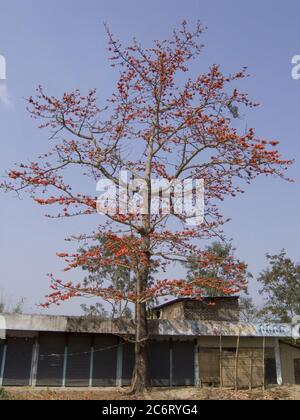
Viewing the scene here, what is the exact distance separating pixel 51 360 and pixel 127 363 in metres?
3.20

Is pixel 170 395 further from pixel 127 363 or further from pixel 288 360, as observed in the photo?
pixel 288 360

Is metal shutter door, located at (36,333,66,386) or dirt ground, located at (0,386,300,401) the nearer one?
dirt ground, located at (0,386,300,401)

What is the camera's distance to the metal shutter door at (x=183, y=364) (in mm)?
18844

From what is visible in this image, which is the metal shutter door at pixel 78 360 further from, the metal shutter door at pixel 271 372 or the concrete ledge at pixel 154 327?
the metal shutter door at pixel 271 372

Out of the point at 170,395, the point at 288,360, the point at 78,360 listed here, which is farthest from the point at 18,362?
the point at 288,360

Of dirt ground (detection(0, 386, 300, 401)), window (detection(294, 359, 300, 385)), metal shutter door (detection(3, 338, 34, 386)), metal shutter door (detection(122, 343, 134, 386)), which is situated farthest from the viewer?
window (detection(294, 359, 300, 385))

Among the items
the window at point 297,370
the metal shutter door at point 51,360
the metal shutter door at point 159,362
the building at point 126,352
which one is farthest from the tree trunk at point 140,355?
Answer: the window at point 297,370

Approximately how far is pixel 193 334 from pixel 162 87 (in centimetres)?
1037

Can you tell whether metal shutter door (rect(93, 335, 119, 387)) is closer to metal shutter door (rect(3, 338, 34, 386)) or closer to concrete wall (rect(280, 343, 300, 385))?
metal shutter door (rect(3, 338, 34, 386))

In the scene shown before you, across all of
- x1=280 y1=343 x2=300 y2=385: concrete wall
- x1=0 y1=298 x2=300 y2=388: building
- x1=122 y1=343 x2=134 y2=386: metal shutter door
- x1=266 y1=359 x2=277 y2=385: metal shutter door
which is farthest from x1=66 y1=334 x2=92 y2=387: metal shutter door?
x1=280 y1=343 x2=300 y2=385: concrete wall

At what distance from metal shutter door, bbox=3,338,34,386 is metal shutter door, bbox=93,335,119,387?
2.72 meters

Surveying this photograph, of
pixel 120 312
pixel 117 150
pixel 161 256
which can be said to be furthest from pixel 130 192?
pixel 120 312

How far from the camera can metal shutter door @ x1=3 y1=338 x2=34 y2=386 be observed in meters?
17.4

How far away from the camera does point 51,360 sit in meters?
18.0
